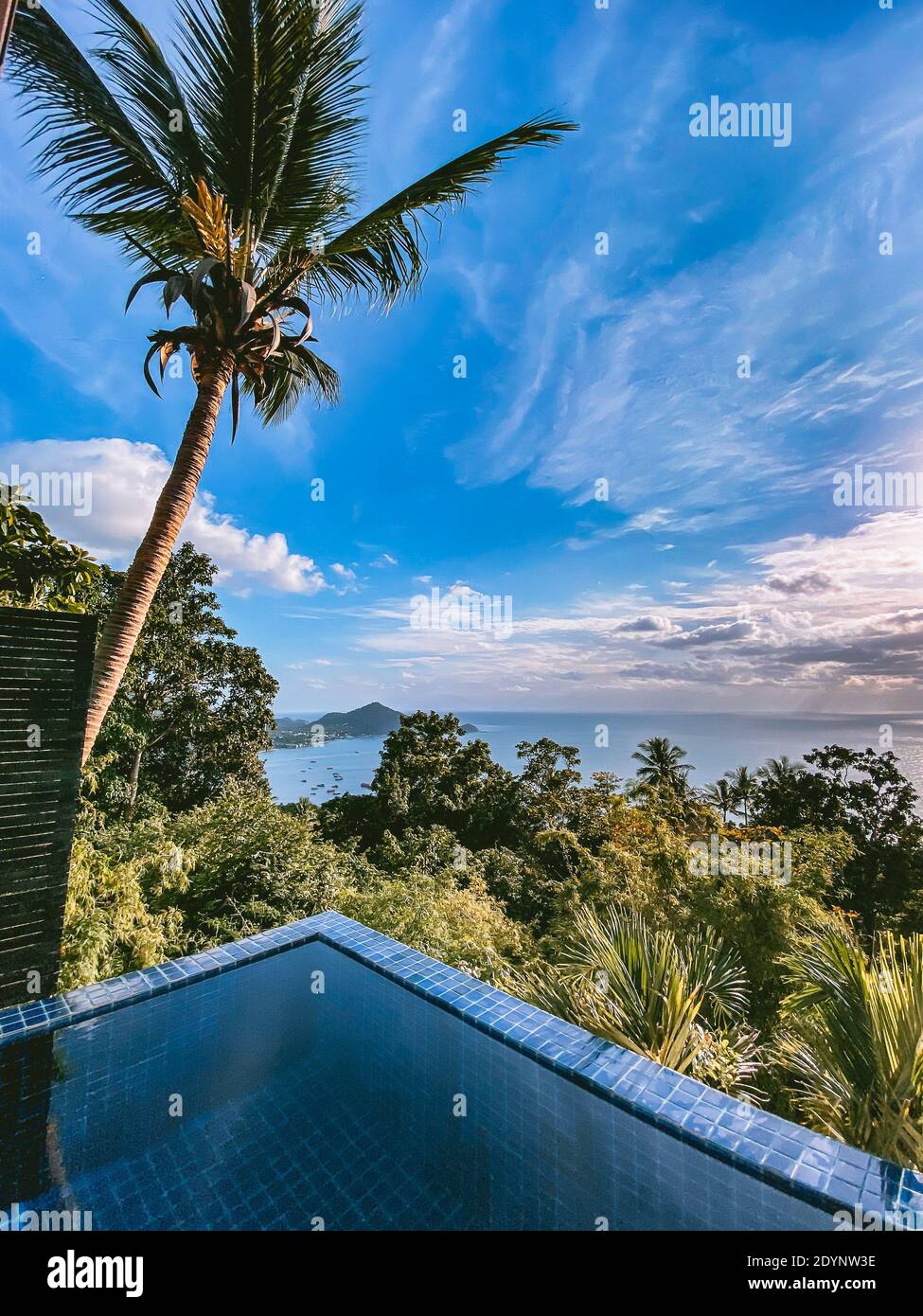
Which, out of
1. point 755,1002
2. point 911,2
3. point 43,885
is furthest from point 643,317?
point 43,885

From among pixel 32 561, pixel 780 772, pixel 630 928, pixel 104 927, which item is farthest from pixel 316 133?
pixel 780 772

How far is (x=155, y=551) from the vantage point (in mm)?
4145

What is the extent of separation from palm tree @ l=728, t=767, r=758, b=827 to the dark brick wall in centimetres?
2777

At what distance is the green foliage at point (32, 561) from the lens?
348cm

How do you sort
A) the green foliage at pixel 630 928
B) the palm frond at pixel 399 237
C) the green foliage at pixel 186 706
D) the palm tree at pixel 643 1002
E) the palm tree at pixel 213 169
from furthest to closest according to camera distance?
the green foliage at pixel 186 706
the palm frond at pixel 399 237
the palm tree at pixel 213 169
the palm tree at pixel 643 1002
the green foliage at pixel 630 928

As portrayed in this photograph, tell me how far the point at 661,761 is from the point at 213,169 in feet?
101

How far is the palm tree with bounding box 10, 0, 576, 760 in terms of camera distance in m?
3.92

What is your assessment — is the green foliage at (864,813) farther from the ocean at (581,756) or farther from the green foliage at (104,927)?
the green foliage at (104,927)

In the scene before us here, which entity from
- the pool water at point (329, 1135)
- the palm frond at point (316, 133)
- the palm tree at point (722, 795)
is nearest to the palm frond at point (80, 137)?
the palm frond at point (316, 133)

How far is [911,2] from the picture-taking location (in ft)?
18.8

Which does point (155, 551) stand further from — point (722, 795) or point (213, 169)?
point (722, 795)

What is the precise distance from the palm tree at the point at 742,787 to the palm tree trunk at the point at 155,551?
27.5 meters

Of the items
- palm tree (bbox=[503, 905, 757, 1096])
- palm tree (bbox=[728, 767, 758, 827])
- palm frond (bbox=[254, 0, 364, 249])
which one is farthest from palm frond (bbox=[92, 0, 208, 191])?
palm tree (bbox=[728, 767, 758, 827])

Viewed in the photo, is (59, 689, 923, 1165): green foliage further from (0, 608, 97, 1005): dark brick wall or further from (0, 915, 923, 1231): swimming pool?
(0, 608, 97, 1005): dark brick wall
